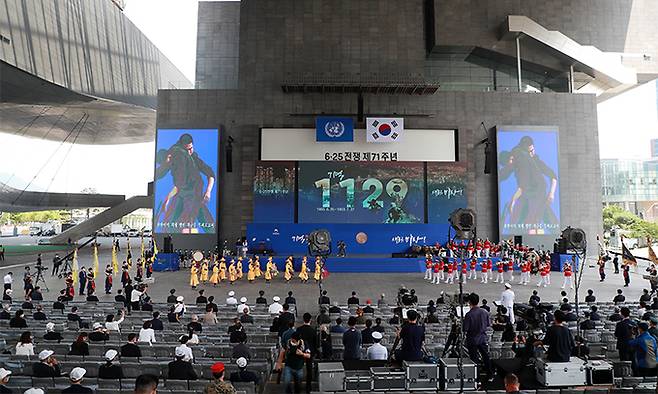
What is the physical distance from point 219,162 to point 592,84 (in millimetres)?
33175

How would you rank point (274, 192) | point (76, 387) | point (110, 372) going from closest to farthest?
1. point (76, 387)
2. point (110, 372)
3. point (274, 192)

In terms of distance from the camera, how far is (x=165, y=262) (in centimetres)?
2642

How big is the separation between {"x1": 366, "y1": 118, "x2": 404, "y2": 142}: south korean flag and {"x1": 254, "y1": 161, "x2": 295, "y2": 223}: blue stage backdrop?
630 cm

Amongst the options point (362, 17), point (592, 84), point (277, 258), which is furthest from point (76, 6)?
point (592, 84)

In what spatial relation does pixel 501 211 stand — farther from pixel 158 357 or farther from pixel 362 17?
pixel 158 357

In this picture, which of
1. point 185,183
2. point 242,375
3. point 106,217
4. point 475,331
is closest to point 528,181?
point 185,183

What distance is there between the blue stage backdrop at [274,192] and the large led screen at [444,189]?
10.3 meters

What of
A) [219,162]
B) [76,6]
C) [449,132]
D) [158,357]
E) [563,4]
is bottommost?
[158,357]

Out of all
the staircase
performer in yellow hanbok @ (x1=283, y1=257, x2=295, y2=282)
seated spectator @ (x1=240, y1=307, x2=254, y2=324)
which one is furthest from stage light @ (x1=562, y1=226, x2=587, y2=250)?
the staircase

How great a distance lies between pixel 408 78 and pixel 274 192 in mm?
13598

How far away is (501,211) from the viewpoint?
31.5 meters

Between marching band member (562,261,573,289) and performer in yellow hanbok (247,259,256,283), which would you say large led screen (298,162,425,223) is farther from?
marching band member (562,261,573,289)

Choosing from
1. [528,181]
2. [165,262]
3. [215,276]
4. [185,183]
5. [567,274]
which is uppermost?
[528,181]

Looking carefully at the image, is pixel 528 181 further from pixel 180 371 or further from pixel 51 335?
pixel 51 335
